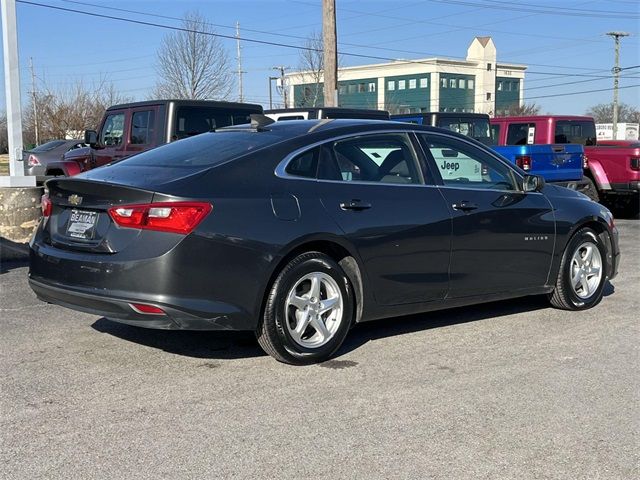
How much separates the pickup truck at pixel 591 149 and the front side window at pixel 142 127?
24.7 ft

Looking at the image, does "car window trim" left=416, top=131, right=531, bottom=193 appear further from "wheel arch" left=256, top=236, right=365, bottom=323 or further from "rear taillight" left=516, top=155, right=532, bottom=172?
"rear taillight" left=516, top=155, right=532, bottom=172

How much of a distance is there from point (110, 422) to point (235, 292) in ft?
3.52

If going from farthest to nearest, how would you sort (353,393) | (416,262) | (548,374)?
(416,262) → (548,374) → (353,393)

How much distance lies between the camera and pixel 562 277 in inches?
254

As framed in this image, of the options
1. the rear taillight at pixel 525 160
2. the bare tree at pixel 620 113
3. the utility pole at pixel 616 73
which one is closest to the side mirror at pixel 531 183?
the rear taillight at pixel 525 160

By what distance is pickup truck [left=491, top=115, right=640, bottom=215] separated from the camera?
562 inches

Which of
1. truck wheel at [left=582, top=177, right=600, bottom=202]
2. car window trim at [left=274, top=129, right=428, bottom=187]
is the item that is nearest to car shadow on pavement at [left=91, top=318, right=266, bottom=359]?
car window trim at [left=274, top=129, right=428, bottom=187]

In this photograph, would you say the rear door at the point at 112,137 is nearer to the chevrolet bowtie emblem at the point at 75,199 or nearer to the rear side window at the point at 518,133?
the chevrolet bowtie emblem at the point at 75,199

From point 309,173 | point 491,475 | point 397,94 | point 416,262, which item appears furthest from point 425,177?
point 397,94

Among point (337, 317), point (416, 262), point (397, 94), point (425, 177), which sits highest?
A: point (397, 94)

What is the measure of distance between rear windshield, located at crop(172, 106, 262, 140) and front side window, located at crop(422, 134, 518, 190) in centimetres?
514

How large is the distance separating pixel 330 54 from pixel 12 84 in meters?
9.06

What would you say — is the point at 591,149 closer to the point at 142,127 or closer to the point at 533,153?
the point at 533,153

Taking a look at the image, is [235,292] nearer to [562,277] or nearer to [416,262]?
[416,262]
